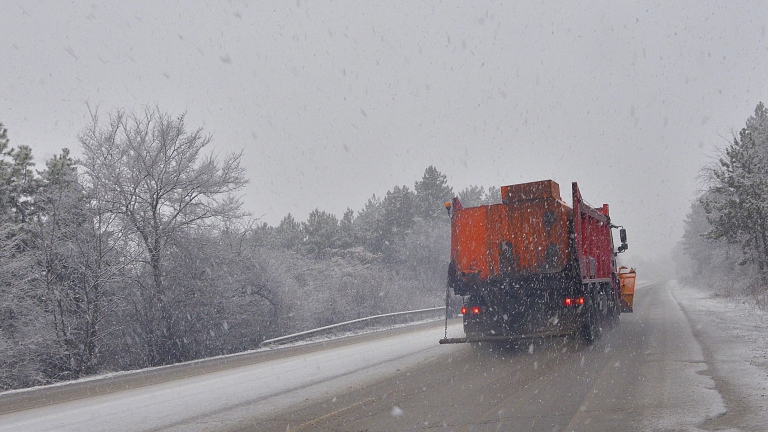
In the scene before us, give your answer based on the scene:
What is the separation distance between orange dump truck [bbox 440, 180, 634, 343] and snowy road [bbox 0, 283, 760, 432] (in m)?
0.60

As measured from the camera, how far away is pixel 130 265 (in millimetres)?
19797

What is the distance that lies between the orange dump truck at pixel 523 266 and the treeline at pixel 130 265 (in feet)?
38.1

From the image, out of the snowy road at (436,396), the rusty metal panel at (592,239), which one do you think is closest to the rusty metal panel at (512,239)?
the rusty metal panel at (592,239)

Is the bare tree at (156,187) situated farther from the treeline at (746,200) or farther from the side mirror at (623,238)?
the treeline at (746,200)

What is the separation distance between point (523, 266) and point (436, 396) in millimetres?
5248

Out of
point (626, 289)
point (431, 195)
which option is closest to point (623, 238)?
point (626, 289)

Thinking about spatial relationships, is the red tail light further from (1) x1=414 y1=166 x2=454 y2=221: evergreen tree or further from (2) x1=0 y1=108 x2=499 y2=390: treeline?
(1) x1=414 y1=166 x2=454 y2=221: evergreen tree

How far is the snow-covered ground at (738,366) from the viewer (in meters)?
6.04

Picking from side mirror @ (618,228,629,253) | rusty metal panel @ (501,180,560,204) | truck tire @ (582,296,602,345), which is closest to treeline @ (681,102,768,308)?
side mirror @ (618,228,629,253)

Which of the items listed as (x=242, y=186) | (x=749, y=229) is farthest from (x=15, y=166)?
(x=749, y=229)

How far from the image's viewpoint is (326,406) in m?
7.64

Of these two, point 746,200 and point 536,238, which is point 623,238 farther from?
point 746,200

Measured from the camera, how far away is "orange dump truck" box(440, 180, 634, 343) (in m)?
12.3

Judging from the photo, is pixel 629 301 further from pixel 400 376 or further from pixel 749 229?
pixel 400 376
